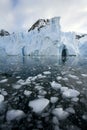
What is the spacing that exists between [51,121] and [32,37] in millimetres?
34233

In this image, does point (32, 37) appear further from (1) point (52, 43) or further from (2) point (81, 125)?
(2) point (81, 125)

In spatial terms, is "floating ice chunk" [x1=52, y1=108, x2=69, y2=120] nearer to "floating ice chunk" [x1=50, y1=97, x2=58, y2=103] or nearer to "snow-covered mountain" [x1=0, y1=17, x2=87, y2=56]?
"floating ice chunk" [x1=50, y1=97, x2=58, y2=103]

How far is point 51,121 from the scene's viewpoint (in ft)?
10.7

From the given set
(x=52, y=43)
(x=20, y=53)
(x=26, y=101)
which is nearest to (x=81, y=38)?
(x=52, y=43)

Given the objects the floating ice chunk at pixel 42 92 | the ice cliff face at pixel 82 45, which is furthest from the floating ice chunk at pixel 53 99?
the ice cliff face at pixel 82 45

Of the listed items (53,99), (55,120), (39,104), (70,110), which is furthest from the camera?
(53,99)

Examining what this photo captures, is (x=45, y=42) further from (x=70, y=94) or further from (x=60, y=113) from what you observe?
(x=60, y=113)

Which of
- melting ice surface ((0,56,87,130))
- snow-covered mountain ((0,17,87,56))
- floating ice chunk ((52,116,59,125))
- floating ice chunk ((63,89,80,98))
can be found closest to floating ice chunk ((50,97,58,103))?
melting ice surface ((0,56,87,130))

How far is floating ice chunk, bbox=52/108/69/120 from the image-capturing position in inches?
135

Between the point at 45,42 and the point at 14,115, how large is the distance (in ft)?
103

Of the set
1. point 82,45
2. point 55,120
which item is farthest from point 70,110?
point 82,45

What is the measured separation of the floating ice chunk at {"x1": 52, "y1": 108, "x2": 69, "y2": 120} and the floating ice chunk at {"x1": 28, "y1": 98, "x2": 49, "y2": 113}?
0.34 metres

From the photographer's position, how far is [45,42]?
34.2 metres

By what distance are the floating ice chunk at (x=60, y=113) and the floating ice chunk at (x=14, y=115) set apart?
2.42ft
